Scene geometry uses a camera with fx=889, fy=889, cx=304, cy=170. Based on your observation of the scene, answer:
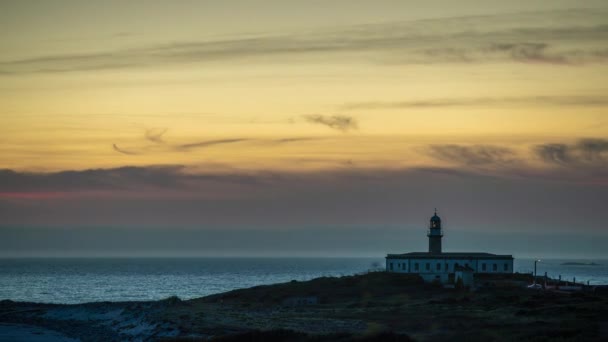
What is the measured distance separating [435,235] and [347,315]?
39.7m

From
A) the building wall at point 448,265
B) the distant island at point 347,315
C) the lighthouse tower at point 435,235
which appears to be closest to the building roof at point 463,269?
the building wall at point 448,265

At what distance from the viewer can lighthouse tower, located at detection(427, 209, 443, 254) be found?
108312mm

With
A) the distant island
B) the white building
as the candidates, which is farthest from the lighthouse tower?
the distant island

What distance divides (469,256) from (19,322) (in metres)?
48.8

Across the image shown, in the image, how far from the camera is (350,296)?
90500 millimetres

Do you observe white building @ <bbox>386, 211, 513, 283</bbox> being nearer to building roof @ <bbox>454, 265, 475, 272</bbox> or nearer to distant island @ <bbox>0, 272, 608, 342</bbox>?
building roof @ <bbox>454, 265, 475, 272</bbox>

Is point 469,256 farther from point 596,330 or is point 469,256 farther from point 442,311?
point 596,330

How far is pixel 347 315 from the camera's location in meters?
71.6

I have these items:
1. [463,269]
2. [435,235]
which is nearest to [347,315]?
[463,269]

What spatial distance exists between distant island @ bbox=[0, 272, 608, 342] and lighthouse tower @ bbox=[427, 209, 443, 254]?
10.6 metres

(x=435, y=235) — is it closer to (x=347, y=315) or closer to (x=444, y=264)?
(x=444, y=264)

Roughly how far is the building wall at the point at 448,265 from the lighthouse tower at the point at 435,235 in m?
6.87

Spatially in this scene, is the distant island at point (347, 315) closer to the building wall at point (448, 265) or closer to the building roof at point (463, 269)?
the building roof at point (463, 269)

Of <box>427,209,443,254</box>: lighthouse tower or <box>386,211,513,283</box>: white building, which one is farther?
<box>427,209,443,254</box>: lighthouse tower
